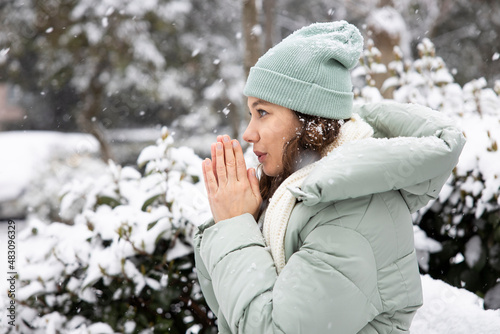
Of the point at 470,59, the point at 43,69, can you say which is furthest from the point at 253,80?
the point at 470,59

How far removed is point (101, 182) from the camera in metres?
2.72

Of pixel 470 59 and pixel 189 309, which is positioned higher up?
pixel 189 309

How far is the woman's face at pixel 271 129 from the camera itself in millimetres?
1521

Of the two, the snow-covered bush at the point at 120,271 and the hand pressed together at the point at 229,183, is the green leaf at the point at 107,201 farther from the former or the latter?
the hand pressed together at the point at 229,183

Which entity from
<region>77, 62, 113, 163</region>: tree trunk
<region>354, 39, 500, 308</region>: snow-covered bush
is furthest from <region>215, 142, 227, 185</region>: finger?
<region>77, 62, 113, 163</region>: tree trunk

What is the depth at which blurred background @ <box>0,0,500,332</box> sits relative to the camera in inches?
102

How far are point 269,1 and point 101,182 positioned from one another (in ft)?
22.7

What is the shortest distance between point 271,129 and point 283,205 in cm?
26

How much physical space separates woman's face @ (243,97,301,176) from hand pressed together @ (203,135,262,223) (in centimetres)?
7

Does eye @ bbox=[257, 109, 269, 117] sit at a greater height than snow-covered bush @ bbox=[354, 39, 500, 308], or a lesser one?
greater

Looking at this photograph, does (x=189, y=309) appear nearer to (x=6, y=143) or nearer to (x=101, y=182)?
(x=101, y=182)

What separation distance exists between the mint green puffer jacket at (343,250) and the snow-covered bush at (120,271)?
823 millimetres

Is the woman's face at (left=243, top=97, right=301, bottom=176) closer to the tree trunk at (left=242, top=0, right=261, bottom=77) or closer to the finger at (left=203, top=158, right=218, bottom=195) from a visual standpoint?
→ the finger at (left=203, top=158, right=218, bottom=195)

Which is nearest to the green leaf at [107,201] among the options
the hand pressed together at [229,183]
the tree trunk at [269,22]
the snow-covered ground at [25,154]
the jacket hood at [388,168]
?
the hand pressed together at [229,183]
